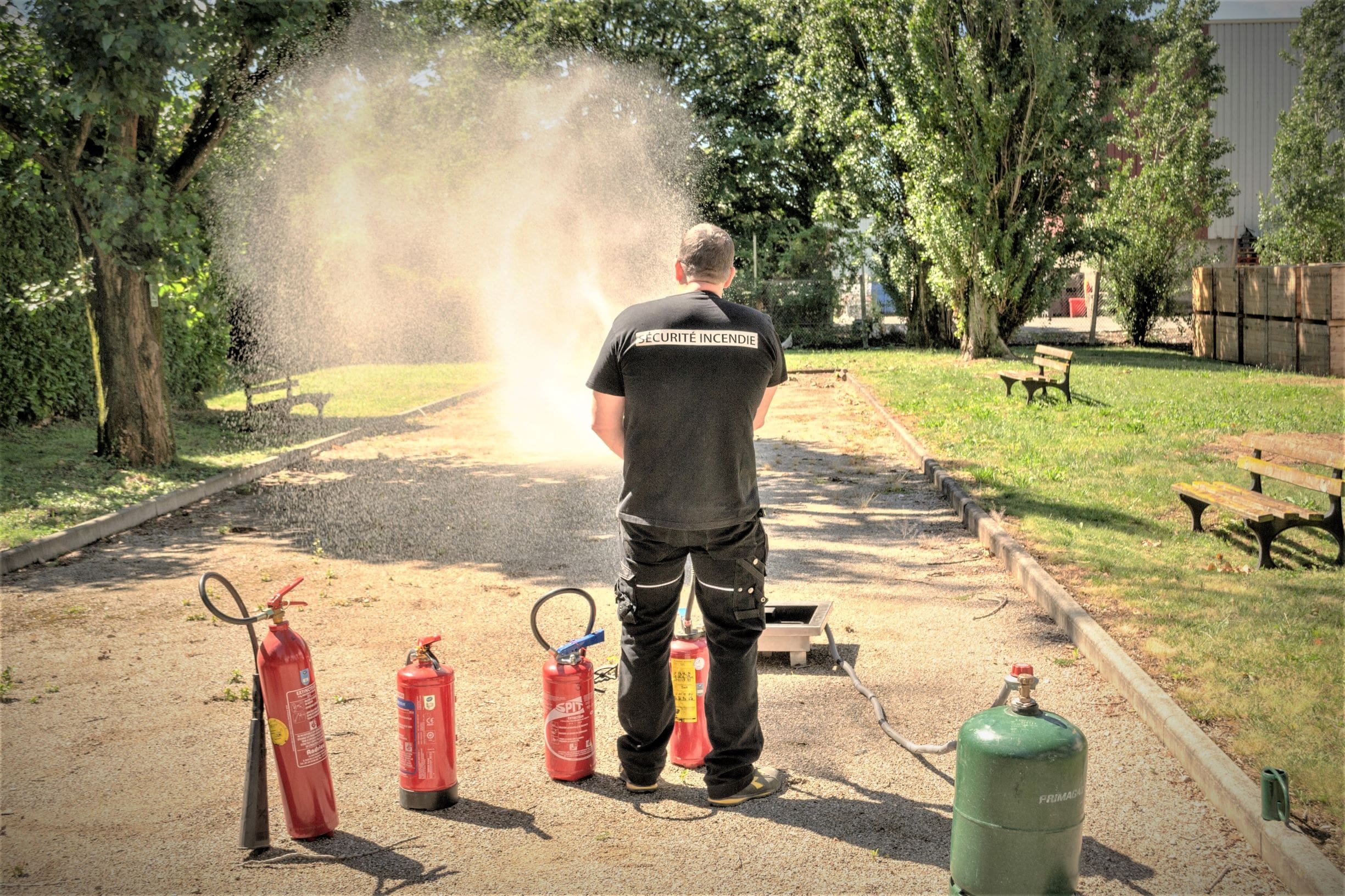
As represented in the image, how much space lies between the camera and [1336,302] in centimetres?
1845

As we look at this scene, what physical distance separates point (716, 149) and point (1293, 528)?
90.0 ft

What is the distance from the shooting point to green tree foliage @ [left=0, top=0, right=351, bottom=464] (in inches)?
390

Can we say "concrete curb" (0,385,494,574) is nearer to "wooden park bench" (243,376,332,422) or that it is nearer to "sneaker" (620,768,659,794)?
"wooden park bench" (243,376,332,422)

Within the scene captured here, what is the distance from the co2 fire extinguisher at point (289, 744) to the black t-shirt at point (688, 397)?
4.38 feet

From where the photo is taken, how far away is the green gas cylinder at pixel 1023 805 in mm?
3266

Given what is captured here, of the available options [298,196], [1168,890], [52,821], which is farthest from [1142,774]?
[298,196]

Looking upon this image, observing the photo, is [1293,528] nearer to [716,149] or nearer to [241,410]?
[241,410]

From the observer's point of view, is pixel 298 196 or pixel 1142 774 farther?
pixel 298 196

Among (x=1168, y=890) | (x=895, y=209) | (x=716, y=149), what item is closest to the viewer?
(x=1168, y=890)

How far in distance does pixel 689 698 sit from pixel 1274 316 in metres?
20.3

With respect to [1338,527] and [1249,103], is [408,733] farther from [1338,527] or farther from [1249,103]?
[1249,103]

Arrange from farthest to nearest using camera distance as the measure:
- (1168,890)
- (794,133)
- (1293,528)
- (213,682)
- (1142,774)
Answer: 1. (794,133)
2. (1293,528)
3. (213,682)
4. (1142,774)
5. (1168,890)

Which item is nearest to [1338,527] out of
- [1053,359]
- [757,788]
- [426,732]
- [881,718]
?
[881,718]

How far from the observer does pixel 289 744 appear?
3961mm
